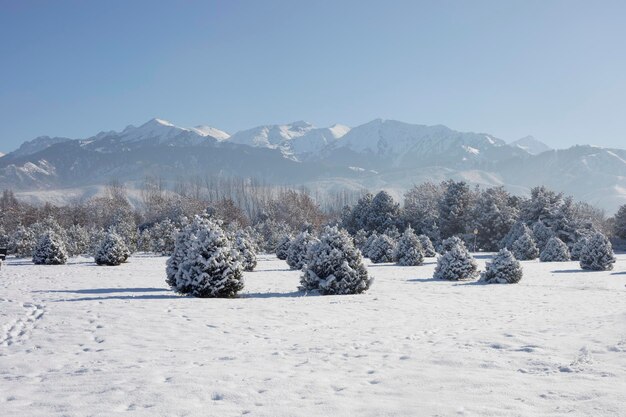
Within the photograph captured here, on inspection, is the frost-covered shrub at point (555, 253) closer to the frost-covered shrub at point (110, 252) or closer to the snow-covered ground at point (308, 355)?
the snow-covered ground at point (308, 355)

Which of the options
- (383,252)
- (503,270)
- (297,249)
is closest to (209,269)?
(297,249)

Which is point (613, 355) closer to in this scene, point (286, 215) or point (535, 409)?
point (535, 409)

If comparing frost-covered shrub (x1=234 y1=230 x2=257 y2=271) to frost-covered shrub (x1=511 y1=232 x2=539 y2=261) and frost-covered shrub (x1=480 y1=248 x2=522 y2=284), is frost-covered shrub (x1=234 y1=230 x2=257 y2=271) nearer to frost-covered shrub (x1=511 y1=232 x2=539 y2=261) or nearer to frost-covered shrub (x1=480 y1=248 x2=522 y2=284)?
frost-covered shrub (x1=480 y1=248 x2=522 y2=284)

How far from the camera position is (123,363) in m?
6.97

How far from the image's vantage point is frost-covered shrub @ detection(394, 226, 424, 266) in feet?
94.7

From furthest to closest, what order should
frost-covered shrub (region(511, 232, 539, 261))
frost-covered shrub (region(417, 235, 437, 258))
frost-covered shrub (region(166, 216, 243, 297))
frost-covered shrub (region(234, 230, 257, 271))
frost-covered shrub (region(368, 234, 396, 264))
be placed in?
1. frost-covered shrub (region(417, 235, 437, 258))
2. frost-covered shrub (region(511, 232, 539, 261))
3. frost-covered shrub (region(368, 234, 396, 264))
4. frost-covered shrub (region(234, 230, 257, 271))
5. frost-covered shrub (region(166, 216, 243, 297))

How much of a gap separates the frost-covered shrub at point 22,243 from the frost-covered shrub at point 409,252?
31464 mm

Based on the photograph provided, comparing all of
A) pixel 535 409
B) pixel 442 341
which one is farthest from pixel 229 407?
pixel 442 341

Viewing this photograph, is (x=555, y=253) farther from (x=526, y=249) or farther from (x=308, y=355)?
(x=308, y=355)

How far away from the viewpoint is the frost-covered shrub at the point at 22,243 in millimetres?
40156

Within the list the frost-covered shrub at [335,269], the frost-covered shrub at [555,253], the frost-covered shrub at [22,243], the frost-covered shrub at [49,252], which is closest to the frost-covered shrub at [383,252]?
the frost-covered shrub at [555,253]

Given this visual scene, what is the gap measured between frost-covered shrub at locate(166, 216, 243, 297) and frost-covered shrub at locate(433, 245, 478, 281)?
10374 mm

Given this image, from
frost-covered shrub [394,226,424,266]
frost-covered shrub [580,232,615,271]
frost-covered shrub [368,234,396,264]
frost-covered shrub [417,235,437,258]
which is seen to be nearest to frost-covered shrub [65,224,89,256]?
frost-covered shrub [368,234,396,264]

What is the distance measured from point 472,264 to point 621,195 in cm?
21852
